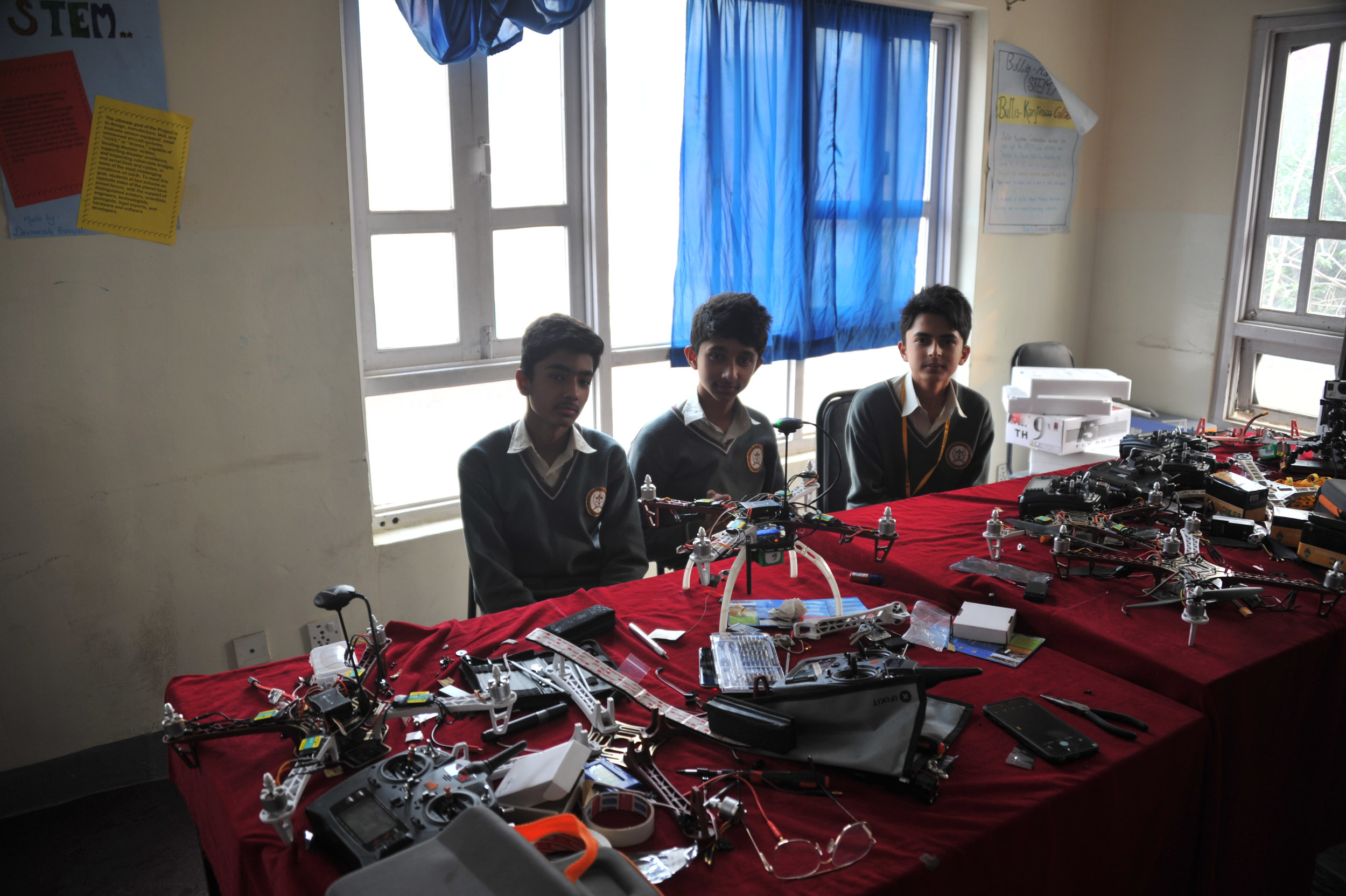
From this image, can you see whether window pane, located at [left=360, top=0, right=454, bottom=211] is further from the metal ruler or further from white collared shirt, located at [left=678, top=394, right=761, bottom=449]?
the metal ruler

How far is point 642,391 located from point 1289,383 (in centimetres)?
305

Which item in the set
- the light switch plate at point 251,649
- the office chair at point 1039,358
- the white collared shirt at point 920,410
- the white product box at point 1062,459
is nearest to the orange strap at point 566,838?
the light switch plate at point 251,649

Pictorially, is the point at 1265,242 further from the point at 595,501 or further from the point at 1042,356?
the point at 595,501

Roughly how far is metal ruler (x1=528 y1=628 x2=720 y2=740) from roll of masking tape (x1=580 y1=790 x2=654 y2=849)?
0.21 meters

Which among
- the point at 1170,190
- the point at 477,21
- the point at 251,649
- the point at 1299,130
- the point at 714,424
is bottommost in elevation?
the point at 251,649

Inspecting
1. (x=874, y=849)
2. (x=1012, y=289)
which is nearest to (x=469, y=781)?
(x=874, y=849)

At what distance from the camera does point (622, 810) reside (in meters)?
1.27

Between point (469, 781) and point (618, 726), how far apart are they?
0.27 metres

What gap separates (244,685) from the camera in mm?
1628

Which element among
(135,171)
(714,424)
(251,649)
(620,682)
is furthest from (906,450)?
(135,171)

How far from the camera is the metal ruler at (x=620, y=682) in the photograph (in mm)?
1479

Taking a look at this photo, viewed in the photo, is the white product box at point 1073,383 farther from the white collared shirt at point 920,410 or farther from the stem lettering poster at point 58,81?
the stem lettering poster at point 58,81

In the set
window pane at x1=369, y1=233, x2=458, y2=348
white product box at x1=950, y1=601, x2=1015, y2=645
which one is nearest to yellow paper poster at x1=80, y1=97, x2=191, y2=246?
window pane at x1=369, y1=233, x2=458, y2=348

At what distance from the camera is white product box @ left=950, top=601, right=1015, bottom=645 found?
5.80ft
